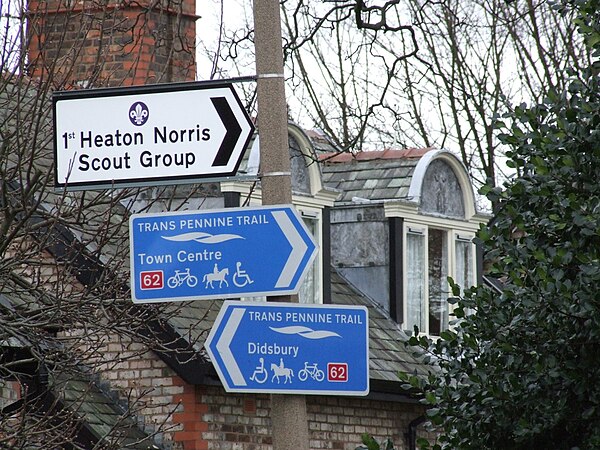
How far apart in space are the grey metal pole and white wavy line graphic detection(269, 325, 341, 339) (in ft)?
0.82

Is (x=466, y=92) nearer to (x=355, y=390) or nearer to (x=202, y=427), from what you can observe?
(x=202, y=427)

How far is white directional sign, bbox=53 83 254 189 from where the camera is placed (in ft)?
20.1

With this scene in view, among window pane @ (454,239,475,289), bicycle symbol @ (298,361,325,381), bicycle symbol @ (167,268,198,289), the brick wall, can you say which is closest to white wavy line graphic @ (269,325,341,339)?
bicycle symbol @ (298,361,325,381)

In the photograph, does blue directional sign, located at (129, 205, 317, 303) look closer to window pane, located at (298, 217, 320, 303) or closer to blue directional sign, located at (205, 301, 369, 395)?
blue directional sign, located at (205, 301, 369, 395)

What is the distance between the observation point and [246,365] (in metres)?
5.90

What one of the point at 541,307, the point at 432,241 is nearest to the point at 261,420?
the point at 432,241

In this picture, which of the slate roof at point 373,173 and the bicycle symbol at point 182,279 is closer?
the bicycle symbol at point 182,279

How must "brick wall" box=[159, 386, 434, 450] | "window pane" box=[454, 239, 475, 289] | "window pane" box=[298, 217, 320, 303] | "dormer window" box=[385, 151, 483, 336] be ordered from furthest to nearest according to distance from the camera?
"window pane" box=[454, 239, 475, 289] < "dormer window" box=[385, 151, 483, 336] < "window pane" box=[298, 217, 320, 303] < "brick wall" box=[159, 386, 434, 450]

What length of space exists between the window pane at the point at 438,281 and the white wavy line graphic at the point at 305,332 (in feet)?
37.4

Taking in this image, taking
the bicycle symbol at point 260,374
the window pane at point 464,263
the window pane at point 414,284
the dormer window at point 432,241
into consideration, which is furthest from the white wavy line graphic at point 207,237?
the window pane at point 464,263

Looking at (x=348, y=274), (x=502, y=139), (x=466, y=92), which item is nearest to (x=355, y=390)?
(x=502, y=139)

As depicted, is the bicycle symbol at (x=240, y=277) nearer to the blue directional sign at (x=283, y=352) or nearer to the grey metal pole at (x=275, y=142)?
the blue directional sign at (x=283, y=352)

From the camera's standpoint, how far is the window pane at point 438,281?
17469 millimetres

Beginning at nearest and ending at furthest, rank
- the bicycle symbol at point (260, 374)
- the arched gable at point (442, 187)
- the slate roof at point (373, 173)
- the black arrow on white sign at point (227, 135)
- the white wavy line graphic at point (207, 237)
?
the bicycle symbol at point (260, 374)
the white wavy line graphic at point (207, 237)
the black arrow on white sign at point (227, 135)
the arched gable at point (442, 187)
the slate roof at point (373, 173)
